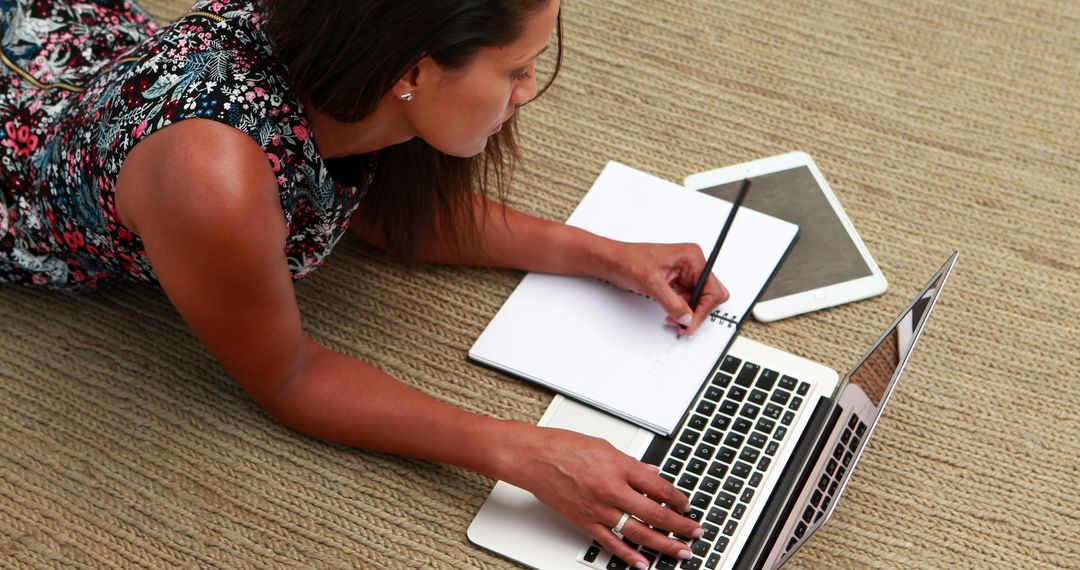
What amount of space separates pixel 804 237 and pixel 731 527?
1.20 ft

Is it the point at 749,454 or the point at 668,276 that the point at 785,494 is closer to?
the point at 749,454

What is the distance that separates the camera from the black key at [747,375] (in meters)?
0.99

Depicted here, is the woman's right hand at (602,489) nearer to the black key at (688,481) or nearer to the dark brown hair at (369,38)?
the black key at (688,481)

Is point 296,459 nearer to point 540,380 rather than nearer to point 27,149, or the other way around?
point 540,380

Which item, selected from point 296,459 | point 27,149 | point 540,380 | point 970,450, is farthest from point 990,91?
point 27,149

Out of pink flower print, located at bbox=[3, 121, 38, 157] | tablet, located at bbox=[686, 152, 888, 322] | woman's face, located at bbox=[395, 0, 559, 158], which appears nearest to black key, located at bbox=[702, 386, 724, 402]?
tablet, located at bbox=[686, 152, 888, 322]

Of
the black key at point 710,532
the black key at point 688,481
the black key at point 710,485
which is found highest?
the black key at point 710,485

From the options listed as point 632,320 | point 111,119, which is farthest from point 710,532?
point 111,119

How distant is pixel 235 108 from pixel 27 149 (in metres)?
0.34

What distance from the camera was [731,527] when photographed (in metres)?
0.89

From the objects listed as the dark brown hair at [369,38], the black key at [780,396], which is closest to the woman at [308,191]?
the dark brown hair at [369,38]

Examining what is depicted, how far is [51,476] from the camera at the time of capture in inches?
37.3

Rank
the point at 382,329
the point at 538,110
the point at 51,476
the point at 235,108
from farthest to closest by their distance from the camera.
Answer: the point at 538,110 → the point at 382,329 → the point at 51,476 → the point at 235,108

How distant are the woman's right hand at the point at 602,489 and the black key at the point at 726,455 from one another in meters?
0.07
